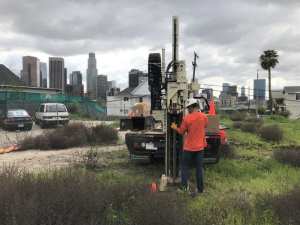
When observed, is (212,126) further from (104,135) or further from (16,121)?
(16,121)

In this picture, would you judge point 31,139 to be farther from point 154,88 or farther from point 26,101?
point 26,101

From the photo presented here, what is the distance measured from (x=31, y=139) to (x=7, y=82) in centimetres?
3874

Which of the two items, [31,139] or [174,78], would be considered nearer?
[174,78]

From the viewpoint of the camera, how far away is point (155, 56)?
8.47 m

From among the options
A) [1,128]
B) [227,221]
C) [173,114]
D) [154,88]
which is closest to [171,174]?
[173,114]

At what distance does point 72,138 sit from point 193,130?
935 centimetres

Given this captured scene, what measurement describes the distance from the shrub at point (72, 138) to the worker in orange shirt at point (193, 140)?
29.1ft

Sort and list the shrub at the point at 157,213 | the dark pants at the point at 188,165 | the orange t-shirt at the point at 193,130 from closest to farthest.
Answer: the shrub at the point at 157,213, the orange t-shirt at the point at 193,130, the dark pants at the point at 188,165

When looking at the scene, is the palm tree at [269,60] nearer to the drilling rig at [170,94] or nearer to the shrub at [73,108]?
the shrub at [73,108]

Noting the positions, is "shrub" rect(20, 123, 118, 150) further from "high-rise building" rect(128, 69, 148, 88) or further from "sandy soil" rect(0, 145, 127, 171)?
"high-rise building" rect(128, 69, 148, 88)

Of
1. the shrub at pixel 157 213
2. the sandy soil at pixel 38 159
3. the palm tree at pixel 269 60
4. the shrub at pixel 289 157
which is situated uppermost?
the palm tree at pixel 269 60

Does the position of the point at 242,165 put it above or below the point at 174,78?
below

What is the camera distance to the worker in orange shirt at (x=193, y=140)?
26.5 ft

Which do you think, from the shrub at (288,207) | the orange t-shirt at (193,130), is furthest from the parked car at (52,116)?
the shrub at (288,207)
